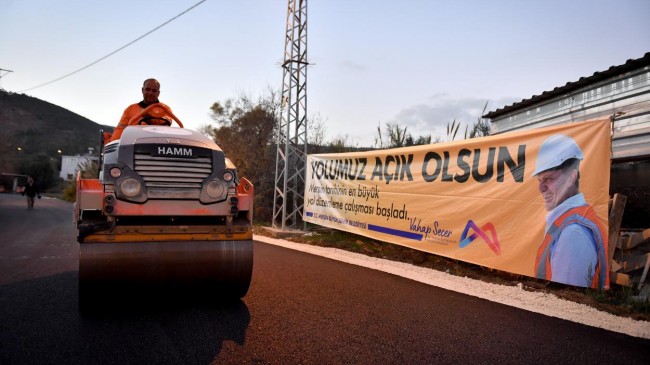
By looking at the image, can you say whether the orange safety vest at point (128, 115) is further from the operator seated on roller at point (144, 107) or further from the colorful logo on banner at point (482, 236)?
the colorful logo on banner at point (482, 236)

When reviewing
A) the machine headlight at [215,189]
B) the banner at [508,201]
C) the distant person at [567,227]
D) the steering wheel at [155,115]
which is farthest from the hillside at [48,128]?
the distant person at [567,227]

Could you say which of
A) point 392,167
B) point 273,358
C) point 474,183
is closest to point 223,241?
point 273,358

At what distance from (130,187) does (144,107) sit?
160 cm

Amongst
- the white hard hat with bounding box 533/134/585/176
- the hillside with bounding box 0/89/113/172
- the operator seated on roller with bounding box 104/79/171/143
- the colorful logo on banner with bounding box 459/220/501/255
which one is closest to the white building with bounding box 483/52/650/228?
the white hard hat with bounding box 533/134/585/176

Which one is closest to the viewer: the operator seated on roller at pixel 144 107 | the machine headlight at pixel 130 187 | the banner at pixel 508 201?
the machine headlight at pixel 130 187

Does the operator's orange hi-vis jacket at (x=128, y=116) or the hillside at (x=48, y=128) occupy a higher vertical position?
the hillside at (x=48, y=128)

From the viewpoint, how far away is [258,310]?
161 inches

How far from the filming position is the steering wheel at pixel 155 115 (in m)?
4.67

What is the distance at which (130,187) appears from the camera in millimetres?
3766

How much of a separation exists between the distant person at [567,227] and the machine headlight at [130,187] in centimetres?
518

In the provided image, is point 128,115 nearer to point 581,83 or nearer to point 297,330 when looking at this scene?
point 297,330

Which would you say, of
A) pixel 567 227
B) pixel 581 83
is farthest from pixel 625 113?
pixel 567 227

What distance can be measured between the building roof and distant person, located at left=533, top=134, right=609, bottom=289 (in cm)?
277

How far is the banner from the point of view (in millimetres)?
4914
